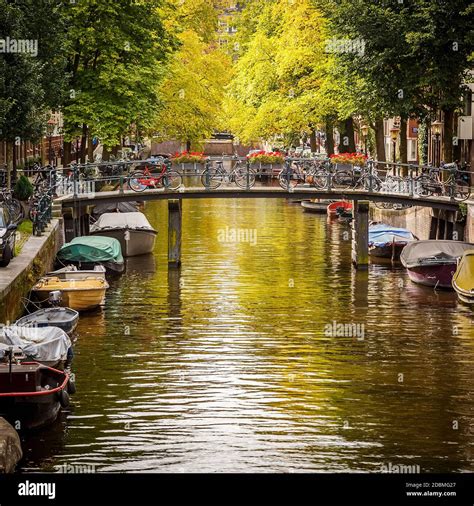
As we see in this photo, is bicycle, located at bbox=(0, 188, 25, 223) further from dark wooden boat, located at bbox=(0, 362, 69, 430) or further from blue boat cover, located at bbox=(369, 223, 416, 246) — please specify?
dark wooden boat, located at bbox=(0, 362, 69, 430)

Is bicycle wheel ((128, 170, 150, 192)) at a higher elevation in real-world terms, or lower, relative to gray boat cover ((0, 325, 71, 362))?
higher

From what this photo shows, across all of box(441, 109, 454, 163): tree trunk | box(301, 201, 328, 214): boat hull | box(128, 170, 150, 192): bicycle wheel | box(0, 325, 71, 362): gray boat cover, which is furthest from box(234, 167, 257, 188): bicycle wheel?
Result: box(301, 201, 328, 214): boat hull

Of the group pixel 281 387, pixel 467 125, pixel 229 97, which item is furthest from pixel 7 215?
pixel 229 97

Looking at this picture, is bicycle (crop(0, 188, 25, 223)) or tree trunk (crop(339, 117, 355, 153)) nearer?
bicycle (crop(0, 188, 25, 223))

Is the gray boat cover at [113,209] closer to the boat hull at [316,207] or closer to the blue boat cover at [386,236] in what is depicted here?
the blue boat cover at [386,236]

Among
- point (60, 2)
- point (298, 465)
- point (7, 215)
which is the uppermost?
point (60, 2)

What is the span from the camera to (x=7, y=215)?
123ft

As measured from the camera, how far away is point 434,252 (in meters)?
44.4

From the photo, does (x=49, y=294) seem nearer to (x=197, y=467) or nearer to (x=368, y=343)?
(x=368, y=343)

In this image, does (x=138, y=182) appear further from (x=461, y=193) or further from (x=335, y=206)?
(x=335, y=206)

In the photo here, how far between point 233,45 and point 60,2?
50689 mm

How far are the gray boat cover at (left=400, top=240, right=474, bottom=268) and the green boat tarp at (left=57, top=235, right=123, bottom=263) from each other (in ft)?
32.4

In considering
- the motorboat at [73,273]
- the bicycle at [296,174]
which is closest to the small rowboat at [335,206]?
the bicycle at [296,174]

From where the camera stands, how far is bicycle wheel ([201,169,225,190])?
1925 inches
